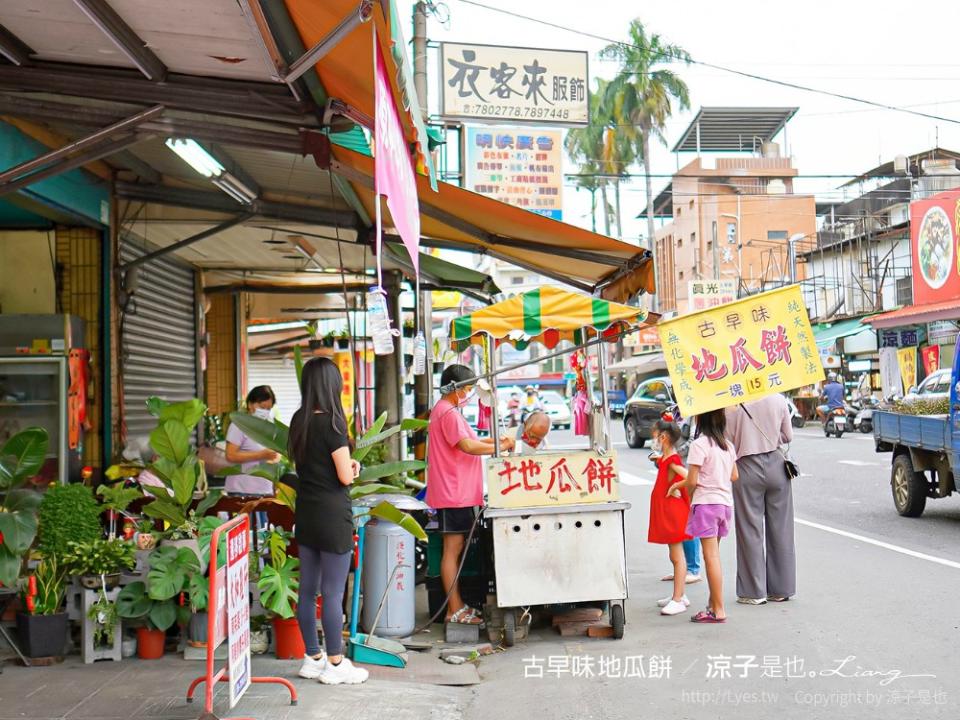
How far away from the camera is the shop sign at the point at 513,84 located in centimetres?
1702

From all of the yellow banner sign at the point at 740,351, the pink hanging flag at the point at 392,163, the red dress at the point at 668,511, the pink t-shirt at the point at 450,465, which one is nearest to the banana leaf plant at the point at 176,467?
the pink t-shirt at the point at 450,465

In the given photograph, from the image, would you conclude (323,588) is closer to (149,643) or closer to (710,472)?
(149,643)

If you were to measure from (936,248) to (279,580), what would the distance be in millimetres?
25147

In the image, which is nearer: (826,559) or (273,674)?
(273,674)

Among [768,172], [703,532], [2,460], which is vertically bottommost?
[703,532]

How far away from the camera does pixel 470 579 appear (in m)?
7.92

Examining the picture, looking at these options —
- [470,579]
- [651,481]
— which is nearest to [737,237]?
[651,481]

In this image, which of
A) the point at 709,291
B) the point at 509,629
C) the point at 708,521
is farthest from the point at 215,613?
the point at 709,291

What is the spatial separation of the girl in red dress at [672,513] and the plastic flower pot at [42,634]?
4.37 metres

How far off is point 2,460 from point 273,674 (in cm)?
218

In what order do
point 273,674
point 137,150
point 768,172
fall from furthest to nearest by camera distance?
point 768,172 < point 137,150 < point 273,674

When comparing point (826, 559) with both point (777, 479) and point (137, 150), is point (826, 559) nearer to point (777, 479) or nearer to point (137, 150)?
point (777, 479)

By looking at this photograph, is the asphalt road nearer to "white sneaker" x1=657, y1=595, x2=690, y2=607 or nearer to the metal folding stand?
"white sneaker" x1=657, y1=595, x2=690, y2=607

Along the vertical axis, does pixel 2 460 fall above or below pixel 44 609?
above
